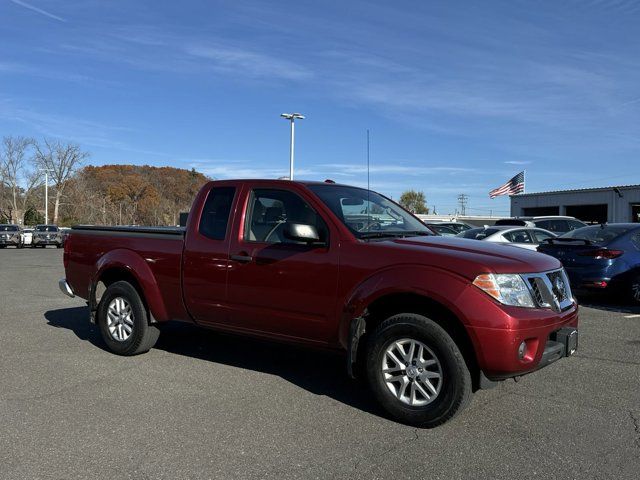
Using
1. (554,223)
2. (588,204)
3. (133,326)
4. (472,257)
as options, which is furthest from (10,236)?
(588,204)

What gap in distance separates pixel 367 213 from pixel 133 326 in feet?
9.50

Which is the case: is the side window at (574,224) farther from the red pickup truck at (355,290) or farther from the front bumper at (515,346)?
the front bumper at (515,346)

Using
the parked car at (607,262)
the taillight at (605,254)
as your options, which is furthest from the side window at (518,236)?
the taillight at (605,254)

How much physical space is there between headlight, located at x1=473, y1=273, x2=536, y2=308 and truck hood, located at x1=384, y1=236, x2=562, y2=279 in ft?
0.14

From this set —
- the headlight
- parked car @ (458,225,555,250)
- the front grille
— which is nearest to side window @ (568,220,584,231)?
parked car @ (458,225,555,250)

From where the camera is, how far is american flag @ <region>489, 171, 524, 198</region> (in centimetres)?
4241

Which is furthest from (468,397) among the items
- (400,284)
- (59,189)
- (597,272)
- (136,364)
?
(59,189)

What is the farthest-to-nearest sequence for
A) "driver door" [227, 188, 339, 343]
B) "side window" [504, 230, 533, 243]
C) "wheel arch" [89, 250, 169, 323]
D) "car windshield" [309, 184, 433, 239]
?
1. "side window" [504, 230, 533, 243]
2. "wheel arch" [89, 250, 169, 323]
3. "car windshield" [309, 184, 433, 239]
4. "driver door" [227, 188, 339, 343]

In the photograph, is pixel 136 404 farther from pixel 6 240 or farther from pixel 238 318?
pixel 6 240

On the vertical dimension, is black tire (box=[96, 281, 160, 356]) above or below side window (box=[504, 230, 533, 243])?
below

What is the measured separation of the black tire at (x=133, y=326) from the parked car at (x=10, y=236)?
34.2 meters

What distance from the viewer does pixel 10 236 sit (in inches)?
1426

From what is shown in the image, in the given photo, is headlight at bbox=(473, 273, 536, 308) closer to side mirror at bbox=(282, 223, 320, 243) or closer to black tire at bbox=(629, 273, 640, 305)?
side mirror at bbox=(282, 223, 320, 243)

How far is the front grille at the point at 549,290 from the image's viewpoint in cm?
431
